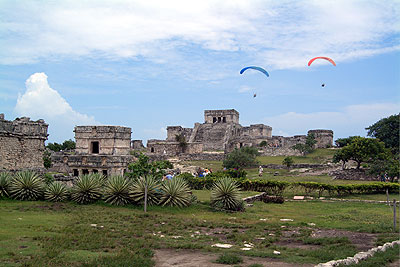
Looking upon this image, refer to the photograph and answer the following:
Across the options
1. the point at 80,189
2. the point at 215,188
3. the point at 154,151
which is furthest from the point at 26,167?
the point at 154,151

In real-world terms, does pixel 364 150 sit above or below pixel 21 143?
above

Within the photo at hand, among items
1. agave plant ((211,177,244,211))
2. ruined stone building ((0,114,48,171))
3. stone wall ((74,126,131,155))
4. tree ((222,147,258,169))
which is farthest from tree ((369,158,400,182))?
ruined stone building ((0,114,48,171))

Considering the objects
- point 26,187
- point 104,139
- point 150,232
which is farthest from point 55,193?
point 104,139

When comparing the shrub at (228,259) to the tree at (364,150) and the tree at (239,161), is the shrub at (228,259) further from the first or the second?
the tree at (239,161)

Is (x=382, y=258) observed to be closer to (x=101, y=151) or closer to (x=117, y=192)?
(x=117, y=192)

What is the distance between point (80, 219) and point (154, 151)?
38.6 meters

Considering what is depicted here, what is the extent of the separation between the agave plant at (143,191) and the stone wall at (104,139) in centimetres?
733

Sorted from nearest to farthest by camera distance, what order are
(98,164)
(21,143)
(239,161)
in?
(21,143)
(98,164)
(239,161)

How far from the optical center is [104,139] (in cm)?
2083

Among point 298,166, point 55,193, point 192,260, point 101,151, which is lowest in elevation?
point 192,260

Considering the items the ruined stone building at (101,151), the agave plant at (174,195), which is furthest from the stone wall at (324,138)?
the agave plant at (174,195)

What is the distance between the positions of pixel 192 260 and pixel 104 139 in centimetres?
1474

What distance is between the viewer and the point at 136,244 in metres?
8.11

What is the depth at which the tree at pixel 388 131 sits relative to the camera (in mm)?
44188
